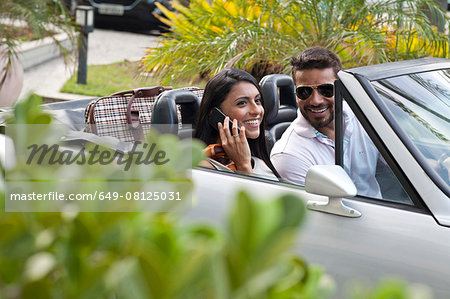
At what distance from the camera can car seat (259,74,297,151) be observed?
12.0 feet

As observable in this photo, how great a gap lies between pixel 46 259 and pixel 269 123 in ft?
10.4

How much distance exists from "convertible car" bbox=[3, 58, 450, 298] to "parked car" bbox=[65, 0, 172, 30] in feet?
38.4

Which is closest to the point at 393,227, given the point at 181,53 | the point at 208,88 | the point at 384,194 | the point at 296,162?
the point at 384,194

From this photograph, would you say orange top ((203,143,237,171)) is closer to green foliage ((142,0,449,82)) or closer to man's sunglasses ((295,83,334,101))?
man's sunglasses ((295,83,334,101))

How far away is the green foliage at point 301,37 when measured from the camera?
6191 mm

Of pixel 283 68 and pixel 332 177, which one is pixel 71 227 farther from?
pixel 283 68

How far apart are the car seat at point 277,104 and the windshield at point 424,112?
1099mm

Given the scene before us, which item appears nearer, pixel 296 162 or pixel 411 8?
pixel 296 162

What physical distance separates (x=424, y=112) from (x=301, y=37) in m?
4.08

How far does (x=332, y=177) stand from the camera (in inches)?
85.6

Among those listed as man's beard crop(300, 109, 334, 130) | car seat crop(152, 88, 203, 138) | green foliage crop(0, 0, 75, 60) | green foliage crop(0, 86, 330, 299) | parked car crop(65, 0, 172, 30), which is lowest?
parked car crop(65, 0, 172, 30)

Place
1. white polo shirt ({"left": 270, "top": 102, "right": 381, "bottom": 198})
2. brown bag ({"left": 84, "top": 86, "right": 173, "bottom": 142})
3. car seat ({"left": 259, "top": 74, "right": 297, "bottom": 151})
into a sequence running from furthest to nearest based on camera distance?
car seat ({"left": 259, "top": 74, "right": 297, "bottom": 151})
brown bag ({"left": 84, "top": 86, "right": 173, "bottom": 142})
white polo shirt ({"left": 270, "top": 102, "right": 381, "bottom": 198})

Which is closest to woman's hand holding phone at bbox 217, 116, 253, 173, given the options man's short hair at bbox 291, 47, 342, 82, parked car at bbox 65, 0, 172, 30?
man's short hair at bbox 291, 47, 342, 82

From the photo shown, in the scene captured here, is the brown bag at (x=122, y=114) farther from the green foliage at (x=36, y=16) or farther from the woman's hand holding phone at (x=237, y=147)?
the green foliage at (x=36, y=16)
